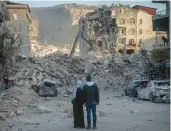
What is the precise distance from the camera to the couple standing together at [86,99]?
12547 mm

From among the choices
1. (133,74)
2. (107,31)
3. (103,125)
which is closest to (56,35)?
(107,31)

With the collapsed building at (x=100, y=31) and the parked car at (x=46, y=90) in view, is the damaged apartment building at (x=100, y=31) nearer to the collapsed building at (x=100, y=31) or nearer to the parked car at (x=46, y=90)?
the collapsed building at (x=100, y=31)

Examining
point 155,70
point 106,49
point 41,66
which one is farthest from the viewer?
point 106,49

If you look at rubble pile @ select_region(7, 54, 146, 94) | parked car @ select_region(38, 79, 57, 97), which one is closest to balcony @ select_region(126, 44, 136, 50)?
rubble pile @ select_region(7, 54, 146, 94)

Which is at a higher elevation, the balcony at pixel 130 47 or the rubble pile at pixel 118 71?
the balcony at pixel 130 47

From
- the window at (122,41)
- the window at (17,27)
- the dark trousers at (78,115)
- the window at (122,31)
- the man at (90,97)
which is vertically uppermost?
the window at (17,27)

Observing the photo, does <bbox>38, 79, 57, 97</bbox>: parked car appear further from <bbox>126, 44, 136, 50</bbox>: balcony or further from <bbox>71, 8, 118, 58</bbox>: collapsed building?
<bbox>126, 44, 136, 50</bbox>: balcony

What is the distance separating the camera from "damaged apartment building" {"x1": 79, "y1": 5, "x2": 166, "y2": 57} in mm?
76688

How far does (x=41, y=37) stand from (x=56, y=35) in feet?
17.9

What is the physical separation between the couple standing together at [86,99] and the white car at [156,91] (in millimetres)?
10943

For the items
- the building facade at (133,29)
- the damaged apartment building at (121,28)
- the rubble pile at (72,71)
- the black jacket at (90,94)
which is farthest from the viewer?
the building facade at (133,29)

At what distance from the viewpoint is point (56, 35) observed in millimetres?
135500

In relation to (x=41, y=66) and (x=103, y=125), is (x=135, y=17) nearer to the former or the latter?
(x=41, y=66)

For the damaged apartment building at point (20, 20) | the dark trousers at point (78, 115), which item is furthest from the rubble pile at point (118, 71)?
the dark trousers at point (78, 115)
